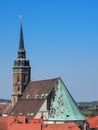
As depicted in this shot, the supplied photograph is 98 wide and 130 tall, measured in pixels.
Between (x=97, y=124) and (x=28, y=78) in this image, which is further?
(x=28, y=78)

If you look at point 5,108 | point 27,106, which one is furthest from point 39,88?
point 5,108

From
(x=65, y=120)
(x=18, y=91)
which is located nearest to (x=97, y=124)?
(x=65, y=120)

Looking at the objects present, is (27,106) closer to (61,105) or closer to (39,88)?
(39,88)

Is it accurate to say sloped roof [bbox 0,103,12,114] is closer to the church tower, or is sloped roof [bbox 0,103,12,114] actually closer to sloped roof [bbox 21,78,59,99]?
the church tower

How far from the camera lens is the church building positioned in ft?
296

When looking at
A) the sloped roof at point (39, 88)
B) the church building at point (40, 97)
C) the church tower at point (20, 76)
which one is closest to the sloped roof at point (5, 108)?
the church tower at point (20, 76)

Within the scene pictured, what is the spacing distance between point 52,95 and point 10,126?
12.2m

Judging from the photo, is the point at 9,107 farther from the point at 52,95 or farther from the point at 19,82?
the point at 52,95

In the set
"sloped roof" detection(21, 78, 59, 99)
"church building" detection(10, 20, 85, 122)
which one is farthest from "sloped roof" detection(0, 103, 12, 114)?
"sloped roof" detection(21, 78, 59, 99)

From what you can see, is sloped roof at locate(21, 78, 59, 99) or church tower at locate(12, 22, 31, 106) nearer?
sloped roof at locate(21, 78, 59, 99)

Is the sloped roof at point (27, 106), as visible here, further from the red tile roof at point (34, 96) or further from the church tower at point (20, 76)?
the church tower at point (20, 76)

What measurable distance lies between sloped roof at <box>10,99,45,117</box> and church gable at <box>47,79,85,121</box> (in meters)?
2.39

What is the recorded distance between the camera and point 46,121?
90562 millimetres

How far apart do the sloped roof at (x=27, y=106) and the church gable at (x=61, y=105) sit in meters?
2.39
